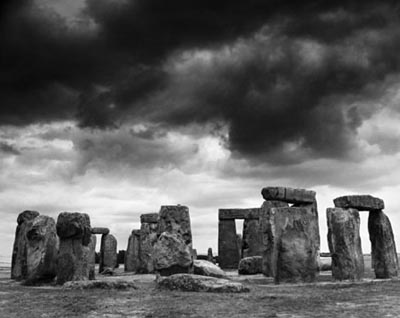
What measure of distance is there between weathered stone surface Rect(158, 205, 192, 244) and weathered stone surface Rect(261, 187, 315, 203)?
12.7 feet

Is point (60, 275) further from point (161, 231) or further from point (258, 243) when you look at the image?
point (258, 243)

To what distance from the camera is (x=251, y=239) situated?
23.9m

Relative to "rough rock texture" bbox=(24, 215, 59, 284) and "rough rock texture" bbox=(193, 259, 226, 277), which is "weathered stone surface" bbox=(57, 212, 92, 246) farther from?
"rough rock texture" bbox=(193, 259, 226, 277)

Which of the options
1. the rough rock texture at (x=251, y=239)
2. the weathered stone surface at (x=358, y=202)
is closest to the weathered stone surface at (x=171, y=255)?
the weathered stone surface at (x=358, y=202)

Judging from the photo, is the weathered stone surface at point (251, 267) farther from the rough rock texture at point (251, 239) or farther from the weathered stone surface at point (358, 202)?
the weathered stone surface at point (358, 202)

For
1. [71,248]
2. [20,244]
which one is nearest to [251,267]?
[71,248]

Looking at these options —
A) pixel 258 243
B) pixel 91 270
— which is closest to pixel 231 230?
pixel 258 243

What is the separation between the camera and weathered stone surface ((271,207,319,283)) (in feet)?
41.5

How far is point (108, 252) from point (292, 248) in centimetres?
1342

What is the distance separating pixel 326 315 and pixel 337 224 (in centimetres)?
618

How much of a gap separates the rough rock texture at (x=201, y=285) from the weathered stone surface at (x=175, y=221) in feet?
11.3

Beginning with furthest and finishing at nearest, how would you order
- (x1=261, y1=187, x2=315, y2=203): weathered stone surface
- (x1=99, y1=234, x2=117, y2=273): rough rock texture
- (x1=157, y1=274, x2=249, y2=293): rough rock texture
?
(x1=99, y1=234, x2=117, y2=273): rough rock texture → (x1=261, y1=187, x2=315, y2=203): weathered stone surface → (x1=157, y1=274, x2=249, y2=293): rough rock texture

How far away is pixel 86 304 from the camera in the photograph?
27.3ft

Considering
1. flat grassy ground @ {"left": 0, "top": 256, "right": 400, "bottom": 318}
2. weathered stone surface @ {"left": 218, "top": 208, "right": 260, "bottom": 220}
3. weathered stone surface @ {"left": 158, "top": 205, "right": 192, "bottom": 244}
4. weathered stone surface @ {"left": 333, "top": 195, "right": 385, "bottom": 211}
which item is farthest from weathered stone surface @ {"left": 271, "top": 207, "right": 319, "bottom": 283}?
weathered stone surface @ {"left": 218, "top": 208, "right": 260, "bottom": 220}
